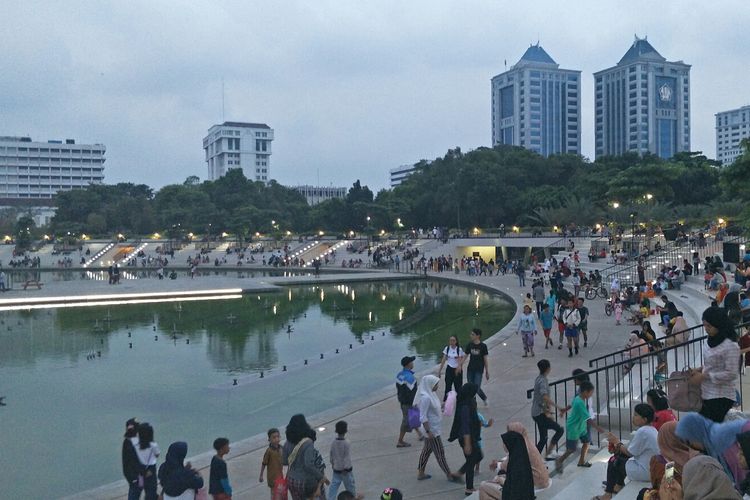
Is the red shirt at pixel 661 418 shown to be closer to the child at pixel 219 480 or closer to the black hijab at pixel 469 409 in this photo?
the black hijab at pixel 469 409

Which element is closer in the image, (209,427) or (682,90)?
(209,427)

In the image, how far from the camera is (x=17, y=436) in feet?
34.3

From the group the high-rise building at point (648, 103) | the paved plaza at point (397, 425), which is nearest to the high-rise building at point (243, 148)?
the high-rise building at point (648, 103)

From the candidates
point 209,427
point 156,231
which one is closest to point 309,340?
point 209,427

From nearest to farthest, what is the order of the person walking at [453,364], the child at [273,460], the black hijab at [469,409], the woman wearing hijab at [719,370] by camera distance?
the woman wearing hijab at [719,370] < the child at [273,460] < the black hijab at [469,409] < the person walking at [453,364]

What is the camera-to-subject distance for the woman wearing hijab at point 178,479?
19.3ft

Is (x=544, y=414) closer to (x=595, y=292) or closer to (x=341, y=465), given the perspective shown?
(x=341, y=465)

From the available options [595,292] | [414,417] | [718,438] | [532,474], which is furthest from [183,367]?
[595,292]

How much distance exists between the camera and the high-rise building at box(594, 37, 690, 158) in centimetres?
13150

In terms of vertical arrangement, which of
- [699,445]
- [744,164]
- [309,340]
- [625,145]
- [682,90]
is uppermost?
[682,90]

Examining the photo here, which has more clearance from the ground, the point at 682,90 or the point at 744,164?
the point at 682,90

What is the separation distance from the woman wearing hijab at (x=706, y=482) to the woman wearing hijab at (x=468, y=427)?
3278 millimetres

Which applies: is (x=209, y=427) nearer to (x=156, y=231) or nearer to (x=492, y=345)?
(x=492, y=345)

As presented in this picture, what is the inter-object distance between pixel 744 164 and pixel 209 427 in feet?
43.3
